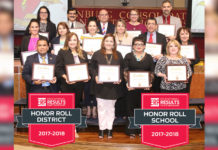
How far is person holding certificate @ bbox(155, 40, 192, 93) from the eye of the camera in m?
3.51

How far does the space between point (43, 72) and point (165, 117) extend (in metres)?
1.61

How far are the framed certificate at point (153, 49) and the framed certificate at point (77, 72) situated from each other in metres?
1.03

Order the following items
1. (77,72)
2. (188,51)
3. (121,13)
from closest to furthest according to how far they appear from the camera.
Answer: (77,72)
(188,51)
(121,13)

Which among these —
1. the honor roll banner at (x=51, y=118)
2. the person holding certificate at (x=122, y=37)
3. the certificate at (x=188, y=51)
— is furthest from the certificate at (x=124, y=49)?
the honor roll banner at (x=51, y=118)

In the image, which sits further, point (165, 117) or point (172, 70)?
point (172, 70)

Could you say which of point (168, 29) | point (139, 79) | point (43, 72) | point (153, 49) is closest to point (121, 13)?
point (168, 29)

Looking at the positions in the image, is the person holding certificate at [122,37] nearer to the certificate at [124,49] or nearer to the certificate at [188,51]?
the certificate at [124,49]

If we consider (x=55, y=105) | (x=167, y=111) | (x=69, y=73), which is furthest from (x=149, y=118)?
(x=69, y=73)

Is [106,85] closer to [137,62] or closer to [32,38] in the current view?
[137,62]

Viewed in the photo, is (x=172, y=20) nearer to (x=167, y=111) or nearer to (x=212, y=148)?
(x=167, y=111)

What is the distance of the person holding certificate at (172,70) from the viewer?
3506 mm

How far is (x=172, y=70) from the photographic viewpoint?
3510 millimetres

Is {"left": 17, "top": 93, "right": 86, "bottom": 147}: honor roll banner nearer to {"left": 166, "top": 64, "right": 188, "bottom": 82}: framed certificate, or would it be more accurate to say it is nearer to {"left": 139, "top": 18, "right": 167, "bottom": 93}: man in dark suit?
{"left": 166, "top": 64, "right": 188, "bottom": 82}: framed certificate

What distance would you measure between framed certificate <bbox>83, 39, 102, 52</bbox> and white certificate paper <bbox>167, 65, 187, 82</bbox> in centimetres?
114
